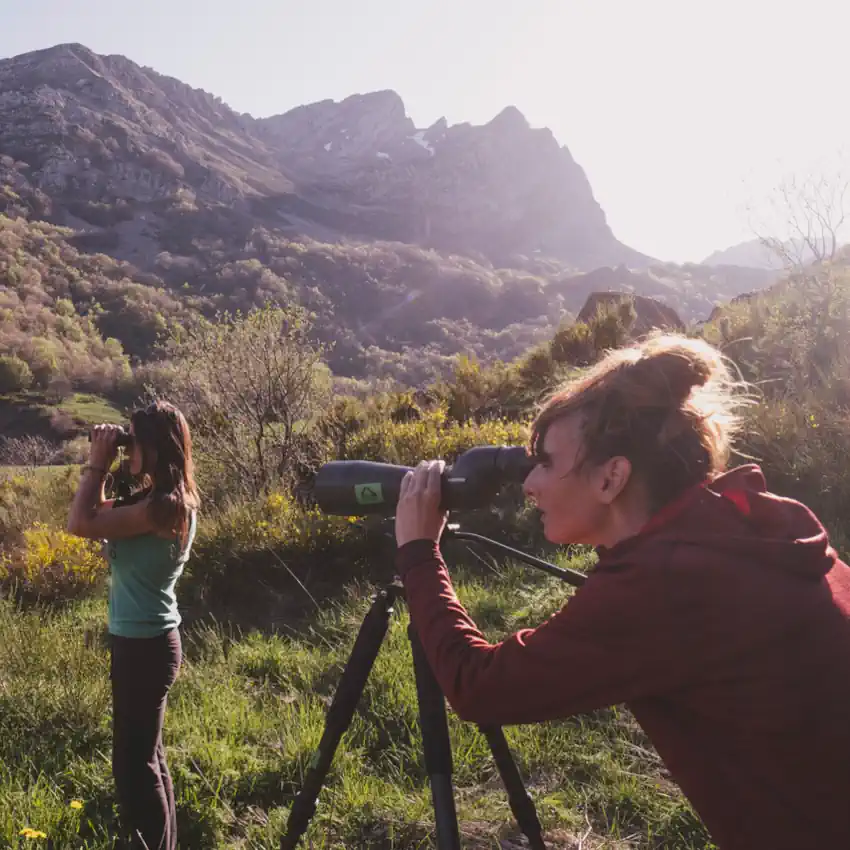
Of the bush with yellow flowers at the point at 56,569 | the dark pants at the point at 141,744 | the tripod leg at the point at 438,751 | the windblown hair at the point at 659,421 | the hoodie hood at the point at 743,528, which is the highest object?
the windblown hair at the point at 659,421

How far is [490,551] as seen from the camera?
4.70 meters

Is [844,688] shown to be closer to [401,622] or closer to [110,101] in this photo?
[401,622]

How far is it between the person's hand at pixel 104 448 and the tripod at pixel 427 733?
1.27 meters

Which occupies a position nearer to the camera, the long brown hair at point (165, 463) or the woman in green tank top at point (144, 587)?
the woman in green tank top at point (144, 587)

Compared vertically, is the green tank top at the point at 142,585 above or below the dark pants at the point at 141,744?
above

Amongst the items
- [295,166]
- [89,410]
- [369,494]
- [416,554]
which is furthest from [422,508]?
[295,166]

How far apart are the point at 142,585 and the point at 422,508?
4.45 feet

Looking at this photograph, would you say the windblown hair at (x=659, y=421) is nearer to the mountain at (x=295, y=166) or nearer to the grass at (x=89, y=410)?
the grass at (x=89, y=410)

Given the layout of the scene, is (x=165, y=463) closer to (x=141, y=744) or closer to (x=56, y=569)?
(x=141, y=744)

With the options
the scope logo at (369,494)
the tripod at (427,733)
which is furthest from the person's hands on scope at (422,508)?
the tripod at (427,733)

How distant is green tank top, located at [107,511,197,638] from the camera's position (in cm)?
207

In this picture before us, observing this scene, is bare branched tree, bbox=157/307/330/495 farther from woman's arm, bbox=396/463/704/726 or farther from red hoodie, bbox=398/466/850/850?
red hoodie, bbox=398/466/850/850

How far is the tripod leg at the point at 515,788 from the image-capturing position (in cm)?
146

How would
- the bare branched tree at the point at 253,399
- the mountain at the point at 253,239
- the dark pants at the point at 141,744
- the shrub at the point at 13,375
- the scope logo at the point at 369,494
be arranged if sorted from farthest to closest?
the mountain at the point at 253,239 → the shrub at the point at 13,375 → the bare branched tree at the point at 253,399 → the dark pants at the point at 141,744 → the scope logo at the point at 369,494
